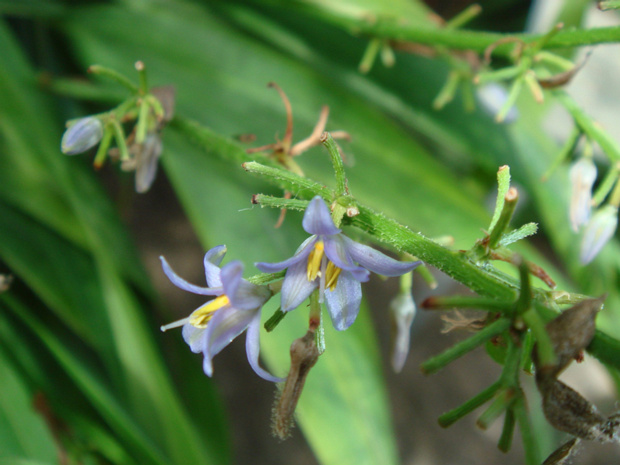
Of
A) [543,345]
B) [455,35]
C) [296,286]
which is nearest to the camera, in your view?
[543,345]

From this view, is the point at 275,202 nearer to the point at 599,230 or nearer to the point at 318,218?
the point at 318,218

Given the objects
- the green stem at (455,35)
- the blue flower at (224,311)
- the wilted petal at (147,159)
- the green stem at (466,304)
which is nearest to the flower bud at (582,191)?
the green stem at (455,35)

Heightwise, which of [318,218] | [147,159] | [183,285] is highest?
[318,218]

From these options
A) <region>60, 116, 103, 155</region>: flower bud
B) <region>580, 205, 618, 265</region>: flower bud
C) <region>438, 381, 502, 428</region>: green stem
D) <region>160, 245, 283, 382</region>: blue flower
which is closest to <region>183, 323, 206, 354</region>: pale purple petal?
<region>160, 245, 283, 382</region>: blue flower

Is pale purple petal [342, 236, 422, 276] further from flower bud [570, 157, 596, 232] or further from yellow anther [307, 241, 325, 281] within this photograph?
flower bud [570, 157, 596, 232]

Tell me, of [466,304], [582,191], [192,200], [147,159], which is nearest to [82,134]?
[147,159]

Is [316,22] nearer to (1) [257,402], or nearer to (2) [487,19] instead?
(2) [487,19]

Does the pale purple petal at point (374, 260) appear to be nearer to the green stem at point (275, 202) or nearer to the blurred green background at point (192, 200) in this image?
the green stem at point (275, 202)
